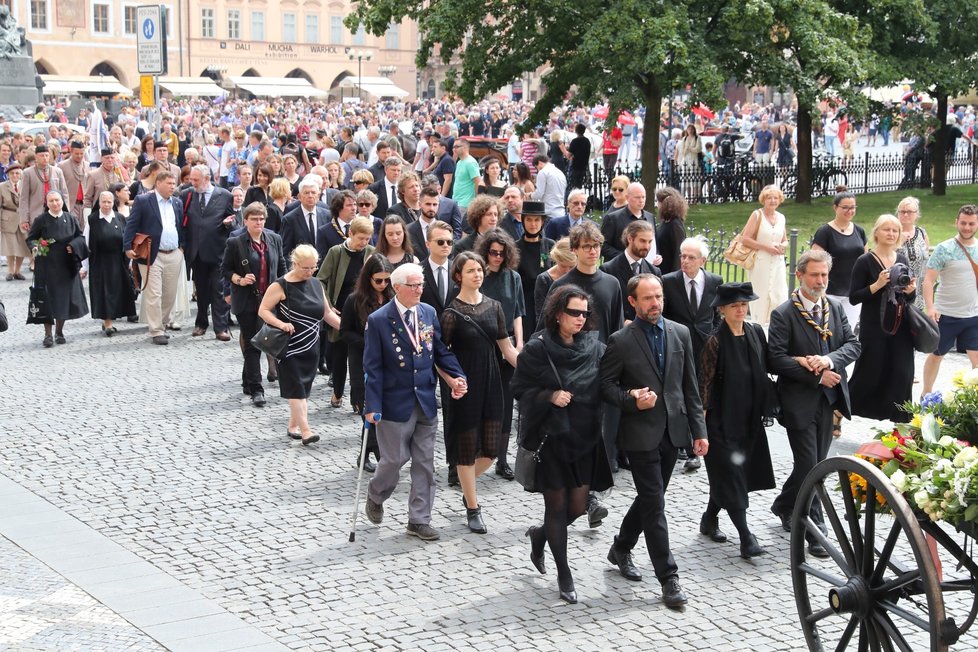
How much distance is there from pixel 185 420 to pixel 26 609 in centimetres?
432

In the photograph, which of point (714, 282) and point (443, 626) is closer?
point (443, 626)

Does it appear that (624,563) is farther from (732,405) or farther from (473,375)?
(473,375)

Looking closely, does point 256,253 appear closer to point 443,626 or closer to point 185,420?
point 185,420

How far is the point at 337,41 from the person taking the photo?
103750 millimetres

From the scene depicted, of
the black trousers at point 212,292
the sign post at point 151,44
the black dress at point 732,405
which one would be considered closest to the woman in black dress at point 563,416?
the black dress at point 732,405

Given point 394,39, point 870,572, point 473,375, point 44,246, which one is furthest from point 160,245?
point 394,39

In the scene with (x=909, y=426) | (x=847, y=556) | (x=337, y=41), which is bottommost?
(x=847, y=556)

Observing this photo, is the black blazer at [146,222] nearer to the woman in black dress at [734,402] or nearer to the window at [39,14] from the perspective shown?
the woman in black dress at [734,402]

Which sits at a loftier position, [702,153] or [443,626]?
[702,153]

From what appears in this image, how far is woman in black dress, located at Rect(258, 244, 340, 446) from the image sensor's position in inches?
406

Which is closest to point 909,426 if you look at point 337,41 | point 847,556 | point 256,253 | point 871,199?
point 847,556

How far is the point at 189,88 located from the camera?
257 ft

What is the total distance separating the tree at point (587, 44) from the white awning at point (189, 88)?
55.5 meters

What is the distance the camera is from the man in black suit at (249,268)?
1214 centimetres
